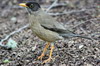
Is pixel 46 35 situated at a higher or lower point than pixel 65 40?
higher

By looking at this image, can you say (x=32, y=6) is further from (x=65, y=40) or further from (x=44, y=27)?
(x=65, y=40)

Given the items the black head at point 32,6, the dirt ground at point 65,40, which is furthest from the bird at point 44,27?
the dirt ground at point 65,40

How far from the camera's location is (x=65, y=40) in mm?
8023

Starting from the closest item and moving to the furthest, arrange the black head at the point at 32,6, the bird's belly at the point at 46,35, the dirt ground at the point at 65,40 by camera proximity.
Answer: the bird's belly at the point at 46,35
the dirt ground at the point at 65,40
the black head at the point at 32,6

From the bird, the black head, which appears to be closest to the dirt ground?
the bird

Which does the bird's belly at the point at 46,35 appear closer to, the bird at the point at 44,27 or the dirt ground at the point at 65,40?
the bird at the point at 44,27

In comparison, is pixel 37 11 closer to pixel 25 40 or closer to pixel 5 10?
pixel 25 40

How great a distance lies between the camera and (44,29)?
630 centimetres

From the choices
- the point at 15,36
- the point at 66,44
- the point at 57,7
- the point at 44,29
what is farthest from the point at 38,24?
the point at 57,7

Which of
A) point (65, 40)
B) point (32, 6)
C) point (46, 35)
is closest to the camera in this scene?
point (46, 35)

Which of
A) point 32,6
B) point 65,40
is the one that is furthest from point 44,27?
point 65,40

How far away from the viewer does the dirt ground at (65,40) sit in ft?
21.0

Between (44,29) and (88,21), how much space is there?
376 cm

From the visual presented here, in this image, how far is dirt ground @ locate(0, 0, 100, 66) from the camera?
639cm
